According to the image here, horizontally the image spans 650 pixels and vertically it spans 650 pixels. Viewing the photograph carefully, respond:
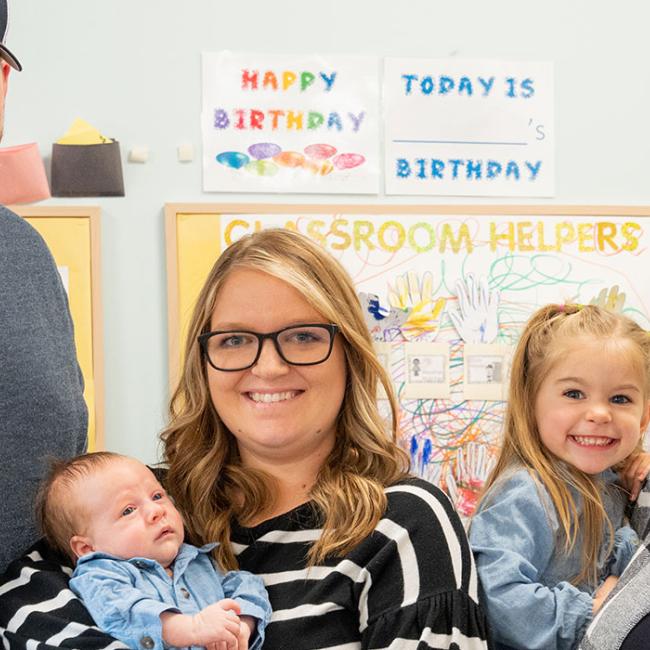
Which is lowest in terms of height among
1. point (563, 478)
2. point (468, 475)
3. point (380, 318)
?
point (468, 475)

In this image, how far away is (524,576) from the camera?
141cm

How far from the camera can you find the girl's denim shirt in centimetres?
138

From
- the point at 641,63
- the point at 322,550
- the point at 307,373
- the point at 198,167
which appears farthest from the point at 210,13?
the point at 322,550

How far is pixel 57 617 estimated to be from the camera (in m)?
1.13

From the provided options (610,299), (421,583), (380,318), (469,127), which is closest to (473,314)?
(380,318)

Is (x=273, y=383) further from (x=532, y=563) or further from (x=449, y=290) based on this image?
(x=449, y=290)

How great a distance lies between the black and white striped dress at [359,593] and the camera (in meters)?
1.14

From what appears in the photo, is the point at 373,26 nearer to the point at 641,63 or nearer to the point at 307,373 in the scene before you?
the point at 641,63

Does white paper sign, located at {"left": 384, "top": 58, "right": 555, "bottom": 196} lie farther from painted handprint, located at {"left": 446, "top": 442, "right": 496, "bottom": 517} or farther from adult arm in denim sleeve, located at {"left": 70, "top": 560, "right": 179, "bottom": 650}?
adult arm in denim sleeve, located at {"left": 70, "top": 560, "right": 179, "bottom": 650}

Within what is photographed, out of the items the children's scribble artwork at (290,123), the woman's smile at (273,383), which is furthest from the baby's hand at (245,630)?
the children's scribble artwork at (290,123)

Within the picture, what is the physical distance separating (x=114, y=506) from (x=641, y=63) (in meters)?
2.18

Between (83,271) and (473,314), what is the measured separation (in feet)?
3.58

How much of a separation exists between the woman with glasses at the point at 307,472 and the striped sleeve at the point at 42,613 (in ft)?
0.71

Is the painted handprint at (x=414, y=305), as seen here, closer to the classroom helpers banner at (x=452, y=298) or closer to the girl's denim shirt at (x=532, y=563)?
the classroom helpers banner at (x=452, y=298)
